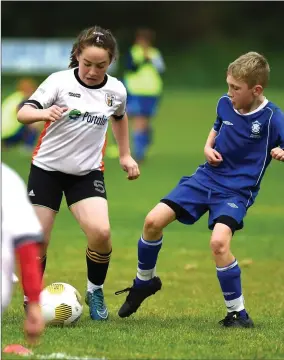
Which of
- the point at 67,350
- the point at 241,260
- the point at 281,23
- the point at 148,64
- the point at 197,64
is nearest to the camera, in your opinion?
the point at 67,350

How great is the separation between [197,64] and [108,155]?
70.5 feet

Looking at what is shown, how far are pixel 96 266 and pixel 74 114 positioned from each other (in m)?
0.98

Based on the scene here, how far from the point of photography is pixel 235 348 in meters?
5.61

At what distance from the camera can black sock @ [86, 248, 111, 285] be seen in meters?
6.72

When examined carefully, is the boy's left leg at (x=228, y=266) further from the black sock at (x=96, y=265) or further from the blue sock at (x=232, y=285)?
the black sock at (x=96, y=265)

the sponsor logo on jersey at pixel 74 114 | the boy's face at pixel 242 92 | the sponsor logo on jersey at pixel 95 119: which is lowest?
the sponsor logo on jersey at pixel 95 119

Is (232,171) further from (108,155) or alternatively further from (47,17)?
(47,17)

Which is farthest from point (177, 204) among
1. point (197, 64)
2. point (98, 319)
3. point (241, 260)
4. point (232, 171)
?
point (197, 64)

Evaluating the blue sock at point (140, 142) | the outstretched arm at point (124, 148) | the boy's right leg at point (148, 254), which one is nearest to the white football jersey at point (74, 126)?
the outstretched arm at point (124, 148)

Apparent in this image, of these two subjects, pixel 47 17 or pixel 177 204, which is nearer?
pixel 177 204

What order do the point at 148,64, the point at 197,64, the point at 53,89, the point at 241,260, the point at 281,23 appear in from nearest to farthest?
the point at 53,89, the point at 241,260, the point at 148,64, the point at 197,64, the point at 281,23

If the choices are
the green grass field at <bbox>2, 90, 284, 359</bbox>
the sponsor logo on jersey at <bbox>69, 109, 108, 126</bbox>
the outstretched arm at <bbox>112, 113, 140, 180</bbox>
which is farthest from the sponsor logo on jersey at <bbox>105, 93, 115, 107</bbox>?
the green grass field at <bbox>2, 90, 284, 359</bbox>

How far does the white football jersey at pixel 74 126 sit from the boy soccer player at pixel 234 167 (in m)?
0.57

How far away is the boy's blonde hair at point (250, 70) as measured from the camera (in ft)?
21.4
